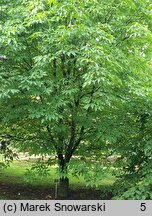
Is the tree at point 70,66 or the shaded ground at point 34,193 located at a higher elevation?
the tree at point 70,66

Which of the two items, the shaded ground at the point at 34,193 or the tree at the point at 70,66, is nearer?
the tree at the point at 70,66

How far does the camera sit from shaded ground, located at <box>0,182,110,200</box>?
677 cm

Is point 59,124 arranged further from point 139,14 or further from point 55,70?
point 139,14

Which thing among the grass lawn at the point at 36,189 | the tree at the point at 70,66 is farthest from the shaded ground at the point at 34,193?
the tree at the point at 70,66

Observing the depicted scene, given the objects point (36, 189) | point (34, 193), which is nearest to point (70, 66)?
point (34, 193)

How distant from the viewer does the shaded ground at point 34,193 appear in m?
6.77

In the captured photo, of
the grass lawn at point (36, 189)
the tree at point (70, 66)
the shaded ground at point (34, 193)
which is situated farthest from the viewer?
the grass lawn at point (36, 189)

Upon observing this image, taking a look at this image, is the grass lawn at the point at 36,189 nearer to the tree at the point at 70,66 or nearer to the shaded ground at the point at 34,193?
the shaded ground at the point at 34,193

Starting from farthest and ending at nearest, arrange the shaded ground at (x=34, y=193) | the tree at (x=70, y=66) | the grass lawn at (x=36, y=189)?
the grass lawn at (x=36, y=189) → the shaded ground at (x=34, y=193) → the tree at (x=70, y=66)

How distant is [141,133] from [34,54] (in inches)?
97.5

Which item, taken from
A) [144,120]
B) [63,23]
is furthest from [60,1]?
[144,120]

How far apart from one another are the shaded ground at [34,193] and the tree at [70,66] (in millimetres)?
1022

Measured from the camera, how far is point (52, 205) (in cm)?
412

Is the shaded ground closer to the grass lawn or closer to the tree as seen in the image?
the grass lawn
